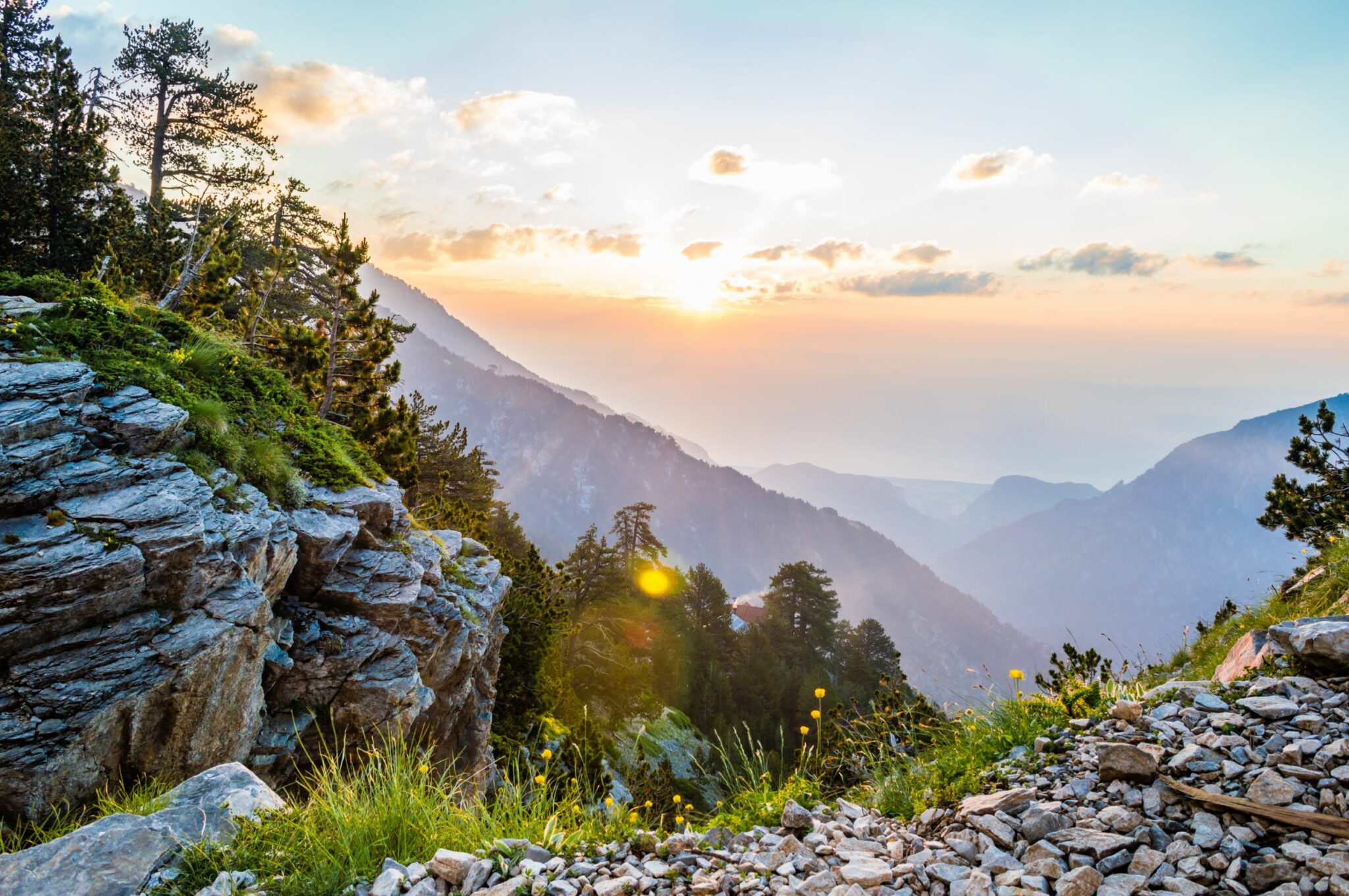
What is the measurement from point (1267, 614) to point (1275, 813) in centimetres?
572

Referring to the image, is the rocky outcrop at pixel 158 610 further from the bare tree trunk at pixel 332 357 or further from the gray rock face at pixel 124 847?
the bare tree trunk at pixel 332 357

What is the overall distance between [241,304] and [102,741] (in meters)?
24.8

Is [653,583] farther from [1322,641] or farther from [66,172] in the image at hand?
[1322,641]

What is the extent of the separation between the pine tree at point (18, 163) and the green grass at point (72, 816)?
19.7 metres

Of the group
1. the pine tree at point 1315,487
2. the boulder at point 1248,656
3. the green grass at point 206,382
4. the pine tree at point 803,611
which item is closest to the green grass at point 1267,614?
the boulder at point 1248,656

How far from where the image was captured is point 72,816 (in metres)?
6.22

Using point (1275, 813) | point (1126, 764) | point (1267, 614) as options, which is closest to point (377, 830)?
point (1126, 764)

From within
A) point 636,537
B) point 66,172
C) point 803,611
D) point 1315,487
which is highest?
point 66,172

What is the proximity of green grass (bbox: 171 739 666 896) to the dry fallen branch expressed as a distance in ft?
12.5

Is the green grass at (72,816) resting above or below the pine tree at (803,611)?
above

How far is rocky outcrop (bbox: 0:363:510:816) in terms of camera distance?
649cm

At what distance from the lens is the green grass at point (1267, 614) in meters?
6.54

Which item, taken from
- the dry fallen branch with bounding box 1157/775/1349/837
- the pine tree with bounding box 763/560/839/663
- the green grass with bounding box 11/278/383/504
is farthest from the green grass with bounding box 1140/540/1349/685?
the pine tree with bounding box 763/560/839/663

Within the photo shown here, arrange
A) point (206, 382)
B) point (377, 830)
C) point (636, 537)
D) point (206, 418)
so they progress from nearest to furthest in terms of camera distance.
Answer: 1. point (377, 830)
2. point (206, 418)
3. point (206, 382)
4. point (636, 537)
